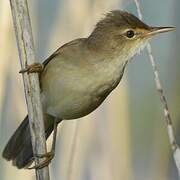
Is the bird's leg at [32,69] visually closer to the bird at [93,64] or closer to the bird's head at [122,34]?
the bird at [93,64]

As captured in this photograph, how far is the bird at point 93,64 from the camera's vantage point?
8.44ft

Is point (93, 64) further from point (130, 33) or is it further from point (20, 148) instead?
point (20, 148)

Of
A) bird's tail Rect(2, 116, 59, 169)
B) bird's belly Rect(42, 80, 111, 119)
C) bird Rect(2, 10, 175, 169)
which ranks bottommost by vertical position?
bird's tail Rect(2, 116, 59, 169)

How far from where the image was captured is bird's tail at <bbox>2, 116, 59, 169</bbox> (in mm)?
2784

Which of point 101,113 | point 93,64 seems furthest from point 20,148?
point 93,64

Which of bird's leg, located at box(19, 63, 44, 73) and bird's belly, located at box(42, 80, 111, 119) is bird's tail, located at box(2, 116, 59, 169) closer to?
bird's belly, located at box(42, 80, 111, 119)

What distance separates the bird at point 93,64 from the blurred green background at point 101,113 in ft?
0.55

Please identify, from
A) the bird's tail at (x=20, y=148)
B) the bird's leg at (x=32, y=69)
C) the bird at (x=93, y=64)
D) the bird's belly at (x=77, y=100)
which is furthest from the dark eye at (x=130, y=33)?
the bird's tail at (x=20, y=148)

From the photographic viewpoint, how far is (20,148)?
2850mm

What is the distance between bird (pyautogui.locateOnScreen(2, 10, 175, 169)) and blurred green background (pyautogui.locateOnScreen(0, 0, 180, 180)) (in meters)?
0.17

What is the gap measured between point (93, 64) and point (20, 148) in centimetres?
54

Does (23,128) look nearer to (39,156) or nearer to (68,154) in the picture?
(68,154)

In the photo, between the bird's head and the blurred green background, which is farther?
the blurred green background

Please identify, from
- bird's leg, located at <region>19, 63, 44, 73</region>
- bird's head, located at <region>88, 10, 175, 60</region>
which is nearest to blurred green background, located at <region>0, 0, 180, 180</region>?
bird's head, located at <region>88, 10, 175, 60</region>
